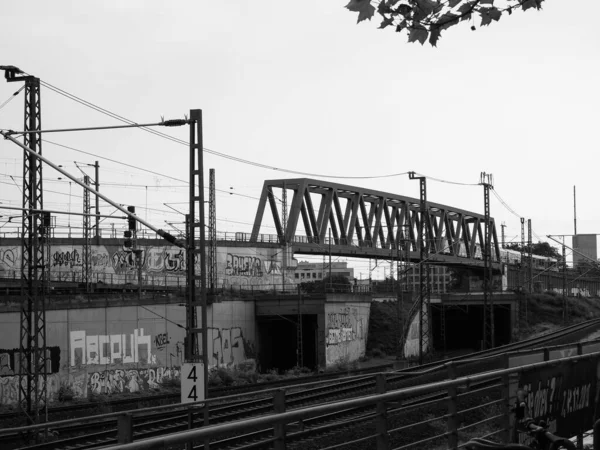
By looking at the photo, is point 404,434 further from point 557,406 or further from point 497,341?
point 497,341

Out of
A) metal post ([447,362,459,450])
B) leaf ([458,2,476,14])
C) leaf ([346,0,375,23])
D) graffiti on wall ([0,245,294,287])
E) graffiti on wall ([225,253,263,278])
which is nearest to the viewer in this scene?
leaf ([346,0,375,23])

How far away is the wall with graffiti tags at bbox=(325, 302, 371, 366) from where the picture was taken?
181ft

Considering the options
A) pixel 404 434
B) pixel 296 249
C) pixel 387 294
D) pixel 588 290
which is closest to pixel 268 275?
pixel 296 249

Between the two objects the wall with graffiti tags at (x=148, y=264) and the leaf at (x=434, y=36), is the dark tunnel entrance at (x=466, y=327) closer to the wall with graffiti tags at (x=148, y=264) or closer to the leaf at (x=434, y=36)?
the wall with graffiti tags at (x=148, y=264)

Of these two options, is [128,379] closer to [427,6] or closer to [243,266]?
[243,266]

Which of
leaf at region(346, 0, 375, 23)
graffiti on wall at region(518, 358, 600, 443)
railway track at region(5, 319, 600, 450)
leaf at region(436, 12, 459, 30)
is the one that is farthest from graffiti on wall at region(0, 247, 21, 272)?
leaf at region(346, 0, 375, 23)

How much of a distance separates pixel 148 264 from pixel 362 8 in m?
59.4

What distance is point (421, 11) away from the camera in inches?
305

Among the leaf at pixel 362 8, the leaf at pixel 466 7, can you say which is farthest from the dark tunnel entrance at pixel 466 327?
the leaf at pixel 362 8

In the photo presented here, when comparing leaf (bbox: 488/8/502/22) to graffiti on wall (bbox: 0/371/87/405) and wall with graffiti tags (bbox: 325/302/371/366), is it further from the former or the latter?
wall with graffiti tags (bbox: 325/302/371/366)

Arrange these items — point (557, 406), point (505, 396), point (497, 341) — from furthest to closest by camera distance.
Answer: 1. point (497, 341)
2. point (557, 406)
3. point (505, 396)

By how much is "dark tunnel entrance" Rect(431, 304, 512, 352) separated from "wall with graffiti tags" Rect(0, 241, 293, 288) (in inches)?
691

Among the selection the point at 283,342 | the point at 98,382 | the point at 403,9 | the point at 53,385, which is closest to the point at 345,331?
the point at 283,342

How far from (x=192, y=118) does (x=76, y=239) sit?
142 feet
